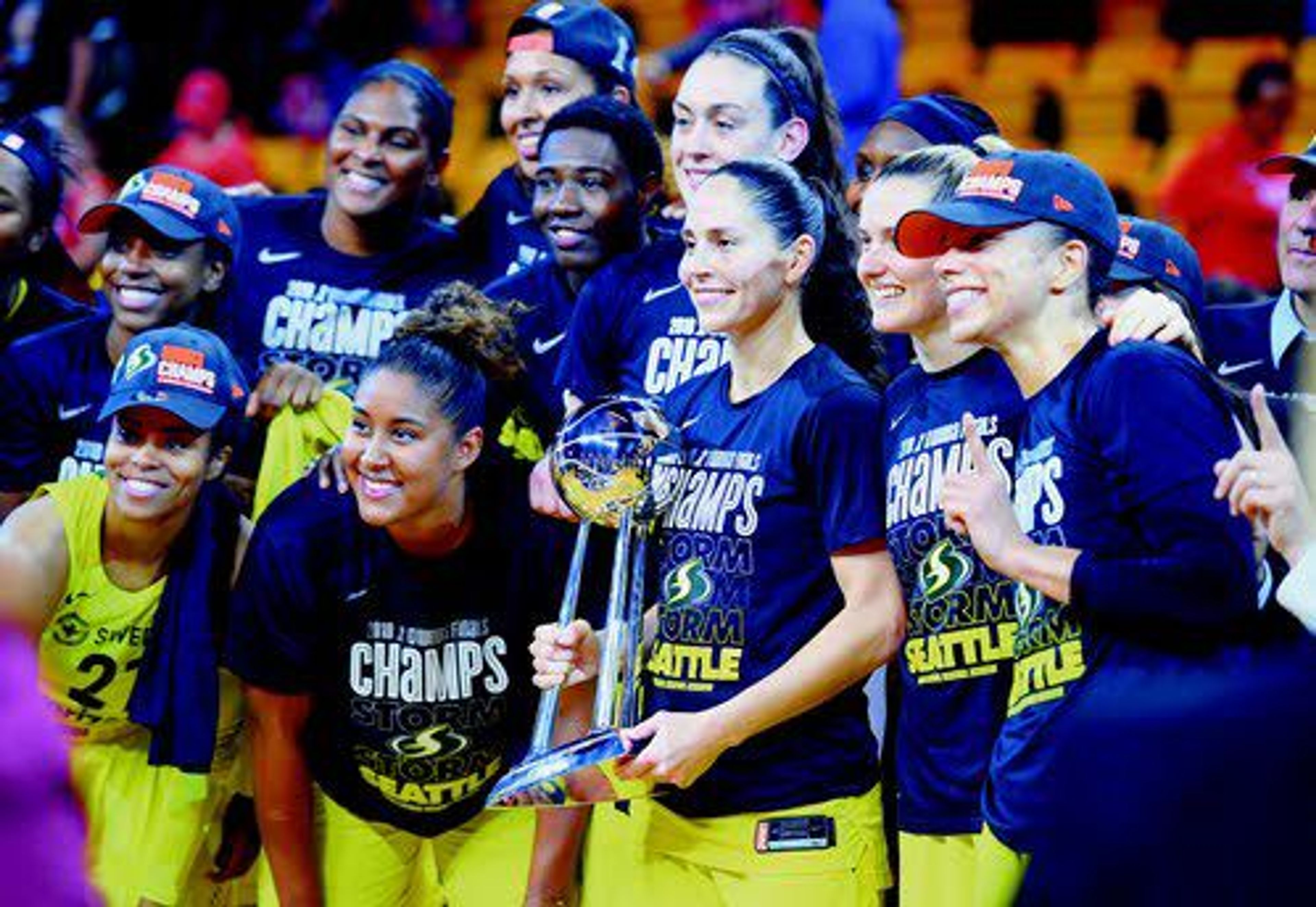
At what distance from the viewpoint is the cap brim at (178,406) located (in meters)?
4.52

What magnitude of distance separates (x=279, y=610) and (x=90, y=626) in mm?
413

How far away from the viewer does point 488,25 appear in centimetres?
1147

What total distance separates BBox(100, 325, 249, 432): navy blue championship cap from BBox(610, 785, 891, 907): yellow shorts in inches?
48.6

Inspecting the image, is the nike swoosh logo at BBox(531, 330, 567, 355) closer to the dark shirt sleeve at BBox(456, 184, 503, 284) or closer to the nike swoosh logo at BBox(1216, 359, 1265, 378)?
the dark shirt sleeve at BBox(456, 184, 503, 284)

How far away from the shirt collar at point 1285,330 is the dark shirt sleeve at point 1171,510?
1.32 m

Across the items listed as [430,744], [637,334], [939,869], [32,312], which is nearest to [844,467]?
[939,869]

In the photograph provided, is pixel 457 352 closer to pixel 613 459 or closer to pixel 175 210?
pixel 613 459

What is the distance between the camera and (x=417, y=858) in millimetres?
4562

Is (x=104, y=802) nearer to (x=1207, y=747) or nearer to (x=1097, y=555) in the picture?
(x=1097, y=555)

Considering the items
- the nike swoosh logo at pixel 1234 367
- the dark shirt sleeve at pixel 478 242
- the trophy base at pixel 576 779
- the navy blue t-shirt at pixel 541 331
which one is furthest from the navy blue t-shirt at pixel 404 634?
the nike swoosh logo at pixel 1234 367

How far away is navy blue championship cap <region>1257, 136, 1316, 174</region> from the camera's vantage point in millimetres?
4352

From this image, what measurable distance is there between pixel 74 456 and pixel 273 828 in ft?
3.24

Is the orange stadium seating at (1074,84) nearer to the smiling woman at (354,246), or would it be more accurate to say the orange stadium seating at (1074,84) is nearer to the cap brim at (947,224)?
the smiling woman at (354,246)

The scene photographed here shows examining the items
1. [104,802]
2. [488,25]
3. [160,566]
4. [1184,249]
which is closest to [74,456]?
[160,566]
